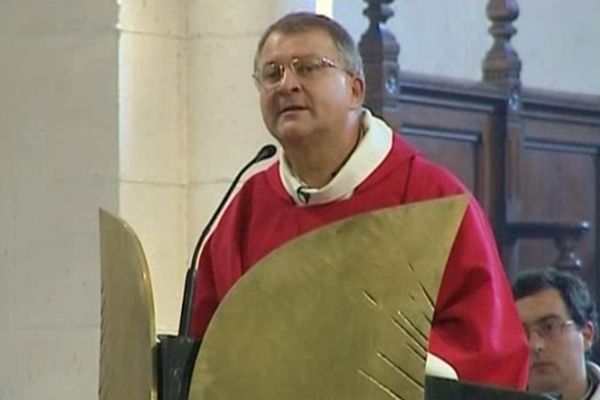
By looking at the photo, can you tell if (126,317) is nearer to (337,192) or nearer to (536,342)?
(337,192)

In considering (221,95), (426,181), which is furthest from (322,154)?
(221,95)

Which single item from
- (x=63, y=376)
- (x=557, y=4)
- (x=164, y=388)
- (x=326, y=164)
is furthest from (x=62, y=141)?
(x=557, y=4)

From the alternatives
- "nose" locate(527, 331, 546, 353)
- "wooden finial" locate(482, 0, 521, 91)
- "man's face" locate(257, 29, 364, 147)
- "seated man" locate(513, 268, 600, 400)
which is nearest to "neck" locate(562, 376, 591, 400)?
"seated man" locate(513, 268, 600, 400)

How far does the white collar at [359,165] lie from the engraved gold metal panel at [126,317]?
50 centimetres

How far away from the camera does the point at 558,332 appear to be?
3.39m

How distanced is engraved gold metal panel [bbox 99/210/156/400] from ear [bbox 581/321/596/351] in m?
1.51

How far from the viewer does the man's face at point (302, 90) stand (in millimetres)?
2424

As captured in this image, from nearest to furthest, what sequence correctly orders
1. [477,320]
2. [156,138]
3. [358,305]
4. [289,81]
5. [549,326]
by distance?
[358,305] < [477,320] < [289,81] < [549,326] < [156,138]

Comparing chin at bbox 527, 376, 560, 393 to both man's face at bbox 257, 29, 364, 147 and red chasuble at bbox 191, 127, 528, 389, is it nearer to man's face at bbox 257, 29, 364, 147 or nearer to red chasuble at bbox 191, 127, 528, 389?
red chasuble at bbox 191, 127, 528, 389

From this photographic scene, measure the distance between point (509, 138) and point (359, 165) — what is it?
2.48 metres

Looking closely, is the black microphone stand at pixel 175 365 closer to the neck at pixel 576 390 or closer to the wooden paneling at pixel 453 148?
the neck at pixel 576 390

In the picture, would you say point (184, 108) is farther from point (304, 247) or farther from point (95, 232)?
point (304, 247)

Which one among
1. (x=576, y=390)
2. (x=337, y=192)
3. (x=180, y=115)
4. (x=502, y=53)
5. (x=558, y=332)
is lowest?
(x=576, y=390)

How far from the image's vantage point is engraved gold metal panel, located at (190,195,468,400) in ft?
6.15
